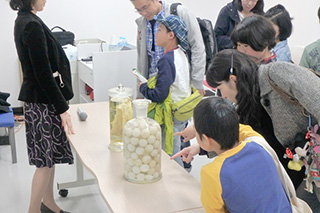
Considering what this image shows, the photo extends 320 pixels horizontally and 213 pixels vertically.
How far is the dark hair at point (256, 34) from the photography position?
6.25 ft

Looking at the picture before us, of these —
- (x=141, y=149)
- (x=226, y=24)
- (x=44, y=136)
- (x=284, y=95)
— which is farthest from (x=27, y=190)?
(x=284, y=95)

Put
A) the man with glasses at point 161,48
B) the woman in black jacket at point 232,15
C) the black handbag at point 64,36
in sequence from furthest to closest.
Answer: the black handbag at point 64,36
the woman in black jacket at point 232,15
the man with glasses at point 161,48

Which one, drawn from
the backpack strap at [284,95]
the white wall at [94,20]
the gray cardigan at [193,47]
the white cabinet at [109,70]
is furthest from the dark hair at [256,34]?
the white wall at [94,20]

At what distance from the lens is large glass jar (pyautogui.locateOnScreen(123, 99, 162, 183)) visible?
1632mm

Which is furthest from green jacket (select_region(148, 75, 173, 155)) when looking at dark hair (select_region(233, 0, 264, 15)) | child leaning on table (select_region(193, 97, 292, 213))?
dark hair (select_region(233, 0, 264, 15))

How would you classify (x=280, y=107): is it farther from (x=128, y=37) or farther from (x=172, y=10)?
(x=128, y=37)

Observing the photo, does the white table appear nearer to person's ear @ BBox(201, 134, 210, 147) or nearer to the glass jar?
the glass jar

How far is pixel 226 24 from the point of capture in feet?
11.1

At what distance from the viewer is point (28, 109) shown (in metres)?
2.26

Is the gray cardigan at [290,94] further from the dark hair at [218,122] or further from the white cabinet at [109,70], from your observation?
the white cabinet at [109,70]

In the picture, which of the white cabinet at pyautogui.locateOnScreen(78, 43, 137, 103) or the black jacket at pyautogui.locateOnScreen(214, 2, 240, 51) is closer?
the black jacket at pyautogui.locateOnScreen(214, 2, 240, 51)

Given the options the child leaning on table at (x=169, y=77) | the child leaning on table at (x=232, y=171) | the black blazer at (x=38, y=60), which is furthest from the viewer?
the child leaning on table at (x=169, y=77)

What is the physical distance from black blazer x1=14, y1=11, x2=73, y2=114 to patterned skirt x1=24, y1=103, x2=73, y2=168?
0.07 metres

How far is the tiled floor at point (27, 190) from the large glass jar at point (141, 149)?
1.22m
